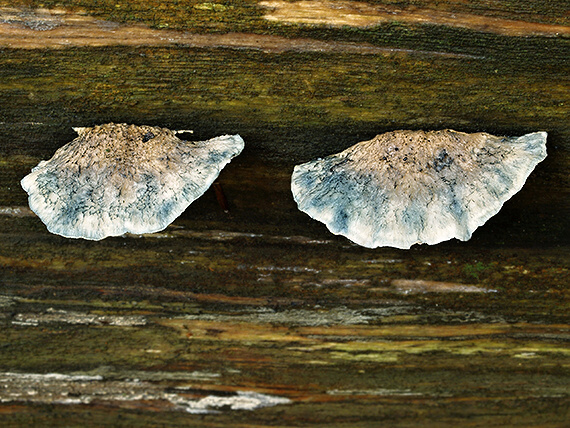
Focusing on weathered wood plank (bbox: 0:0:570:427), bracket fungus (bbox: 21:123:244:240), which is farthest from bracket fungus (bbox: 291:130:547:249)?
bracket fungus (bbox: 21:123:244:240)

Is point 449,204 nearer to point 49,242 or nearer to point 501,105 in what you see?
point 501,105

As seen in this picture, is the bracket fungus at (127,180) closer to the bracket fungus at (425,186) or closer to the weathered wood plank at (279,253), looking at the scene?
the weathered wood plank at (279,253)

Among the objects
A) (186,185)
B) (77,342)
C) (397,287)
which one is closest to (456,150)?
(397,287)

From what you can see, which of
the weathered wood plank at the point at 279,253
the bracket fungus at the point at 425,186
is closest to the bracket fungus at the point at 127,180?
the weathered wood plank at the point at 279,253

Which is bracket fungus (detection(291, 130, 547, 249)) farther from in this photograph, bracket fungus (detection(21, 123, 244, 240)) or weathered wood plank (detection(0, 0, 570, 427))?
bracket fungus (detection(21, 123, 244, 240))

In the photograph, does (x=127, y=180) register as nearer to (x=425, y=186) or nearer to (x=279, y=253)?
(x=279, y=253)
